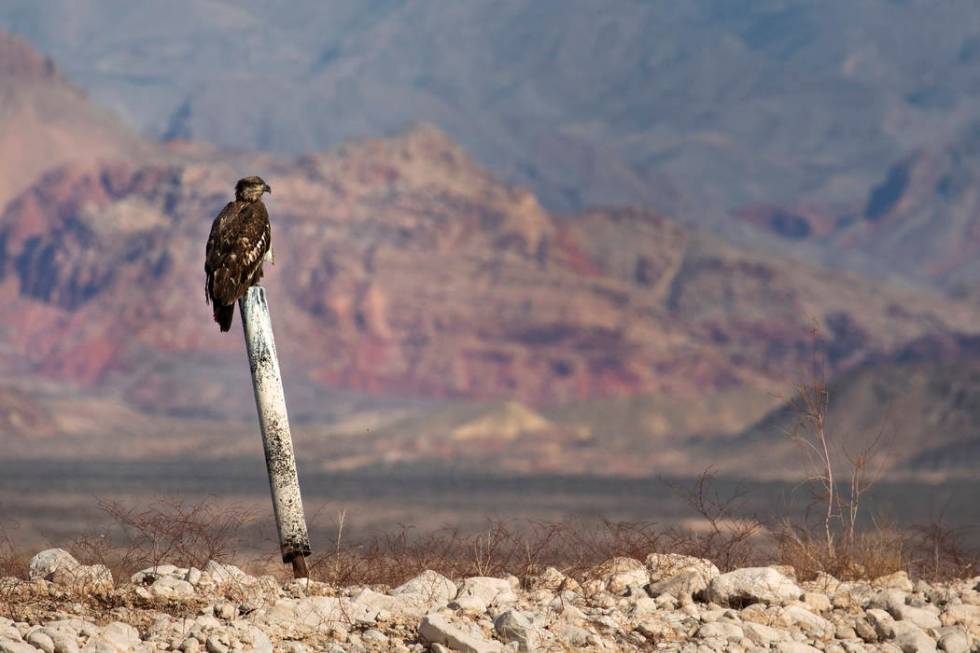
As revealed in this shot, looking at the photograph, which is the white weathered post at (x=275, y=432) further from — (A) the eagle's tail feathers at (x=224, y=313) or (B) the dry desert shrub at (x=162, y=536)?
(B) the dry desert shrub at (x=162, y=536)

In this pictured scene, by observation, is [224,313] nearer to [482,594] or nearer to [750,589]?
[482,594]

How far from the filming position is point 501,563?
1385 cm

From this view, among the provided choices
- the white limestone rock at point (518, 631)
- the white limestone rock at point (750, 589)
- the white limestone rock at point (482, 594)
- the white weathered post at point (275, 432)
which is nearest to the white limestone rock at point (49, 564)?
the white weathered post at point (275, 432)

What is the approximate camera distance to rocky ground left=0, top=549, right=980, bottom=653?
1031 centimetres

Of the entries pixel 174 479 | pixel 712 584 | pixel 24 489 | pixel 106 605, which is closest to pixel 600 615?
pixel 712 584

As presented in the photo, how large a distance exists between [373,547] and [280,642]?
2990mm

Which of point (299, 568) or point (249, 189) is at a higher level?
point (249, 189)

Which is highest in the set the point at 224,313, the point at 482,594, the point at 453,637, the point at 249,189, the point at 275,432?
the point at 249,189

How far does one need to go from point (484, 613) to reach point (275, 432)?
6.25 ft

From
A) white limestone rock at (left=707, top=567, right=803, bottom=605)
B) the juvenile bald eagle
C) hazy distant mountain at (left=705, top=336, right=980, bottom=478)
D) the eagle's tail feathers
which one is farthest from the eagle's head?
hazy distant mountain at (left=705, top=336, right=980, bottom=478)

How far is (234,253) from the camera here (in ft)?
40.3

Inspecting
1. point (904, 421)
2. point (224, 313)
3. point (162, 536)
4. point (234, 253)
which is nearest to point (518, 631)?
point (162, 536)

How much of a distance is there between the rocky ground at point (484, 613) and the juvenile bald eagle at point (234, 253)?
1875mm

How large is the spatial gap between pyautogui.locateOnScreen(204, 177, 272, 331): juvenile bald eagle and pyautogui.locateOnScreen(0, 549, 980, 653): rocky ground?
1.87m
